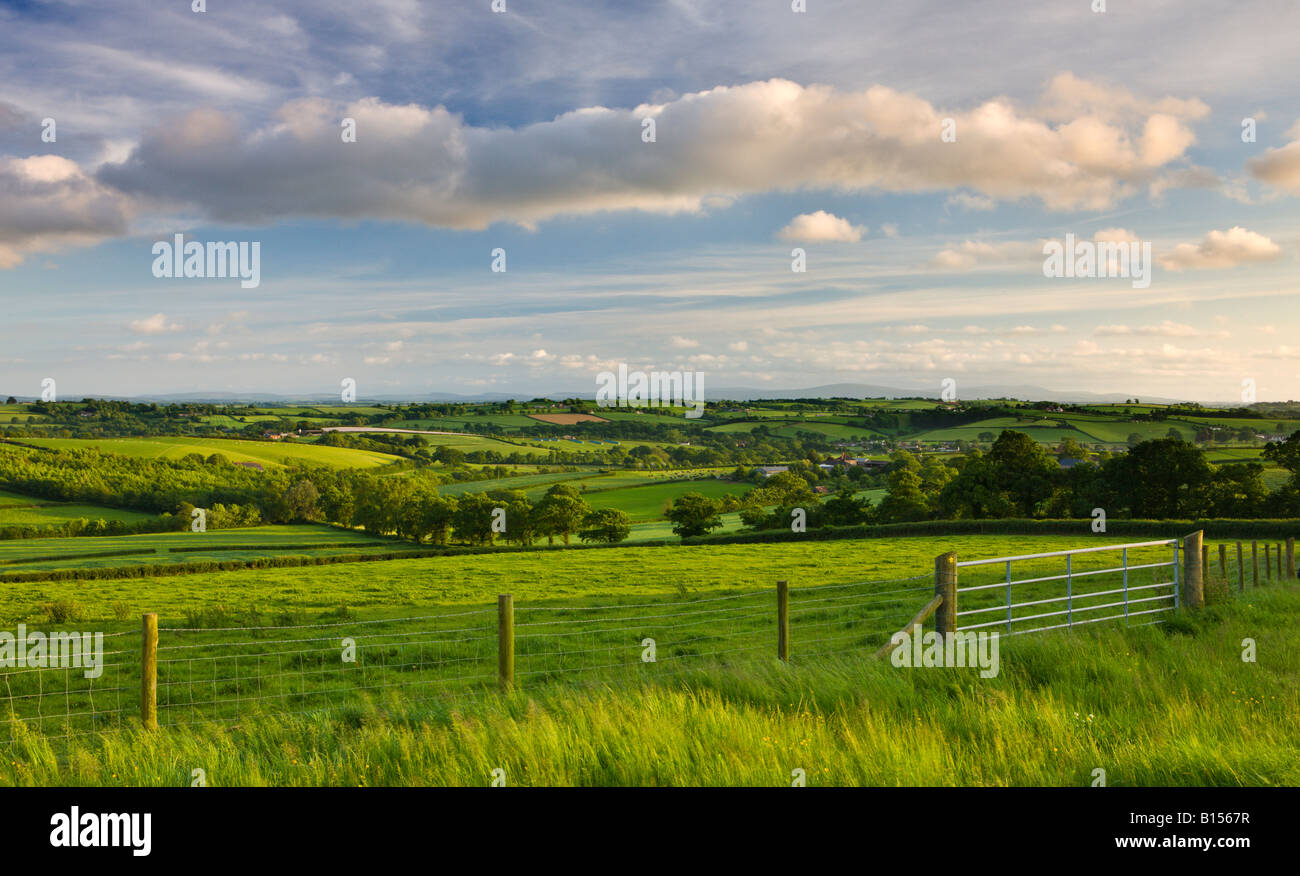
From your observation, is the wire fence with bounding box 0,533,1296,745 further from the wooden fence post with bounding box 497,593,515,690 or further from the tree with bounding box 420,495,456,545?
the tree with bounding box 420,495,456,545

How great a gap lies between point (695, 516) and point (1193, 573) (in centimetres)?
5916

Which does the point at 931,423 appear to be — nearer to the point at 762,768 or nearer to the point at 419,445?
the point at 419,445

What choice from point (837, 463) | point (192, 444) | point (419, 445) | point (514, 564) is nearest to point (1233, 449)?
point (837, 463)

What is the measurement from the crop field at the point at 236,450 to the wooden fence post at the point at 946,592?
112876 millimetres

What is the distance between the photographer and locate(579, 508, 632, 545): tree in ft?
244

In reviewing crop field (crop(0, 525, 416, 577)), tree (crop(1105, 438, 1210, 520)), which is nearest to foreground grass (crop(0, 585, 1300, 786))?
crop field (crop(0, 525, 416, 577))

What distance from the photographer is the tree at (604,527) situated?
74.5 m

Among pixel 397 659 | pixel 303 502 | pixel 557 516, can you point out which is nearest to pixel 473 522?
pixel 557 516

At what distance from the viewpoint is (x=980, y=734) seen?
5852 millimetres

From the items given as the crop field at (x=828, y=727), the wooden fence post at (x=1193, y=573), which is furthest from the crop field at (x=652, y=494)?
the crop field at (x=828, y=727)

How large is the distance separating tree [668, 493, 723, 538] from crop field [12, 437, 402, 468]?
6049 centimetres

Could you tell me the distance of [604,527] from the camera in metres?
75.0

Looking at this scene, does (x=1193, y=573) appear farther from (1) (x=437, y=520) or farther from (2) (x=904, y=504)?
(1) (x=437, y=520)
